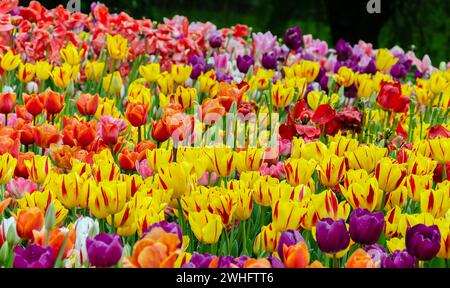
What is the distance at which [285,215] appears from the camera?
2168mm

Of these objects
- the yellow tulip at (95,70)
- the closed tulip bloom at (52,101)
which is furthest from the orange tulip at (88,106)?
the yellow tulip at (95,70)

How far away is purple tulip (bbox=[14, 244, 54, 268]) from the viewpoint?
1764 mm

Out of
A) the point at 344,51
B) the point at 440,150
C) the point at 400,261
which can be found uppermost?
the point at 344,51

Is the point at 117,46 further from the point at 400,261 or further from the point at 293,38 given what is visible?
the point at 400,261

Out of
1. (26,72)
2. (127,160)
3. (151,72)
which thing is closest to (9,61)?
(26,72)

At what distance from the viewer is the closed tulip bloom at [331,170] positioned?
2.61 metres

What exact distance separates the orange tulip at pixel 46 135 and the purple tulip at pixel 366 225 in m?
1.32

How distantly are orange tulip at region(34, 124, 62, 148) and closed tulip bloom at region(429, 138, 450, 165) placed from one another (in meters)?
1.33

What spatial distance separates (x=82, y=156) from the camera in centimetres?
283


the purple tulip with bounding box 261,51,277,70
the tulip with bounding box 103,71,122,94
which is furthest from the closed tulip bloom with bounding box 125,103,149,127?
the purple tulip with bounding box 261,51,277,70

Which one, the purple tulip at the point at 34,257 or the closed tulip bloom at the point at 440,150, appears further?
the closed tulip bloom at the point at 440,150

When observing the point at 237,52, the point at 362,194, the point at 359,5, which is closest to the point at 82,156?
the point at 362,194

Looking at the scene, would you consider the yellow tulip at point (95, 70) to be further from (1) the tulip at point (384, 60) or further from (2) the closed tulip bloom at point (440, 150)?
(2) the closed tulip bloom at point (440, 150)

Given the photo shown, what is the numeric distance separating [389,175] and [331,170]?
0.69 ft
